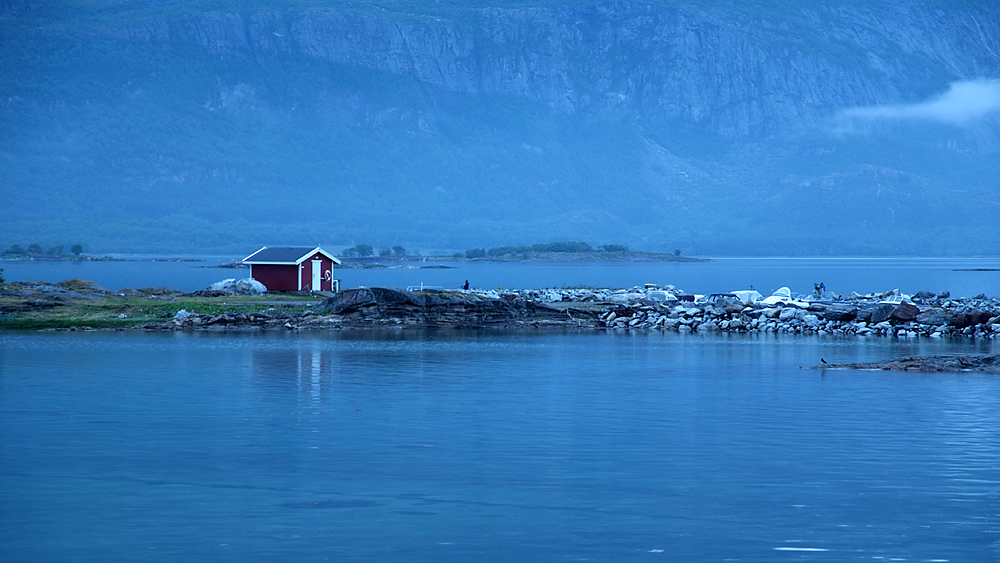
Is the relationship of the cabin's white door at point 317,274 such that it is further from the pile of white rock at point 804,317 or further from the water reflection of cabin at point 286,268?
the pile of white rock at point 804,317

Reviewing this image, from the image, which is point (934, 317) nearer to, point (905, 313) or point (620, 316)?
point (905, 313)

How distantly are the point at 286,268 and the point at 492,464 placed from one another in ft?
150

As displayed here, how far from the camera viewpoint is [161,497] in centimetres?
1463

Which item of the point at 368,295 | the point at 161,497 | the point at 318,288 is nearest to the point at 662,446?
the point at 161,497

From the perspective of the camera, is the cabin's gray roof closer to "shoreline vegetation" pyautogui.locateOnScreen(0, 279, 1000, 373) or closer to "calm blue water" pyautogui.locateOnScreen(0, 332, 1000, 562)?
"shoreline vegetation" pyautogui.locateOnScreen(0, 279, 1000, 373)

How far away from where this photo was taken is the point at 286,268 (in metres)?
60.9

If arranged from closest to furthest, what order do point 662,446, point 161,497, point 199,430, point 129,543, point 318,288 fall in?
point 129,543 < point 161,497 < point 662,446 < point 199,430 < point 318,288

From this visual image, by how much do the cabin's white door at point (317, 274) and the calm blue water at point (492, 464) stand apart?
30116 millimetres

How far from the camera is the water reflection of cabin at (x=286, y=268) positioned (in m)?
60.8

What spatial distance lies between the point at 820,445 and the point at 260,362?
20.1 meters

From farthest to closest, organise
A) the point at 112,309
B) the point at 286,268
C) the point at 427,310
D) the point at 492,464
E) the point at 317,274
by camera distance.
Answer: the point at 317,274
the point at 286,268
the point at 427,310
the point at 112,309
the point at 492,464

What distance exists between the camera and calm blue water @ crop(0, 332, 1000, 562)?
1254 cm

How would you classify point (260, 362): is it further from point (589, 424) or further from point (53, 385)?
point (589, 424)

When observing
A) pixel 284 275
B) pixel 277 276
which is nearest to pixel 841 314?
pixel 284 275
